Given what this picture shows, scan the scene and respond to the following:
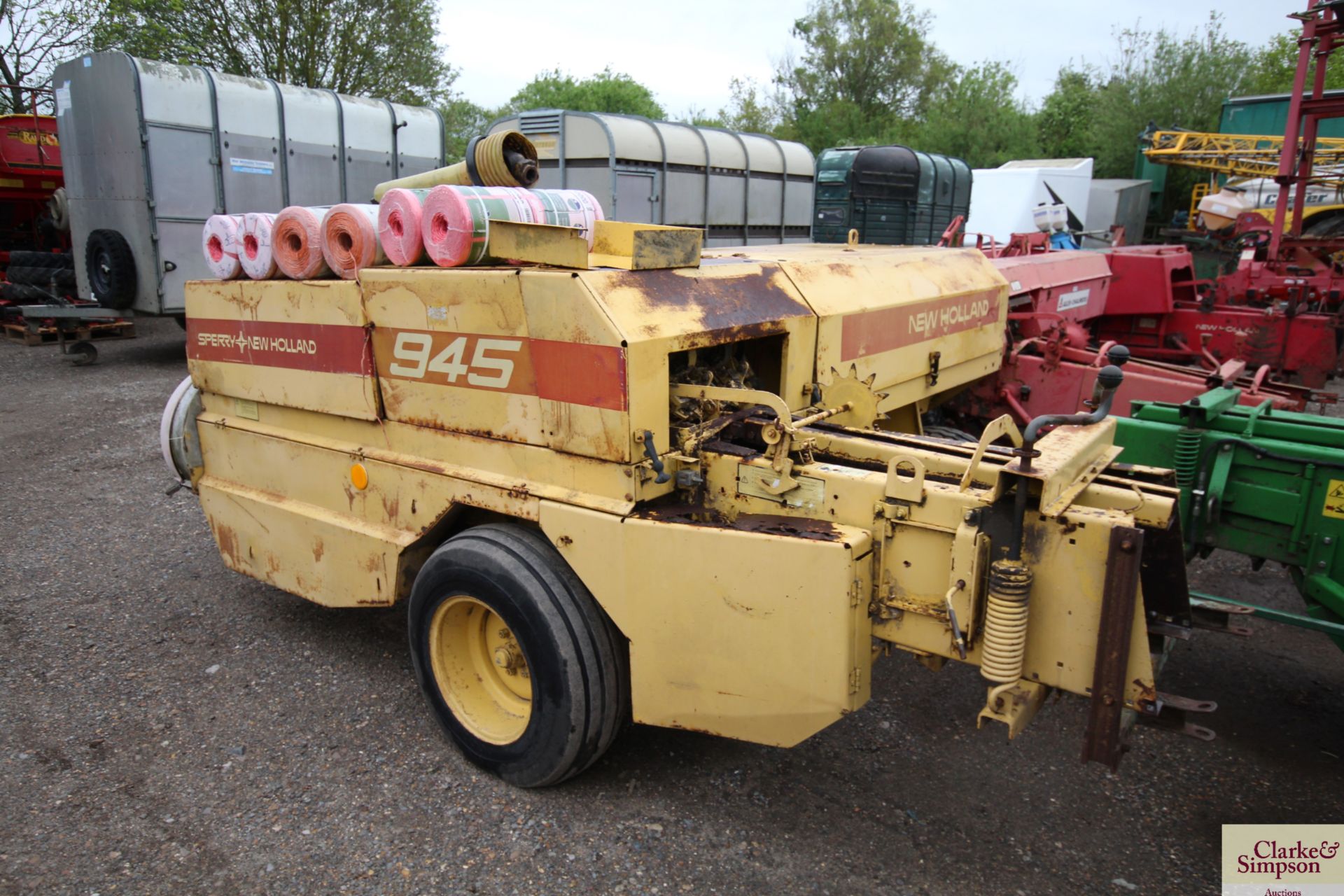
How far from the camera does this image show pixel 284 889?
9.02ft

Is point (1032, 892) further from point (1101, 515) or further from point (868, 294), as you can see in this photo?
point (868, 294)

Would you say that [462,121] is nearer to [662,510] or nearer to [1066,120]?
[1066,120]

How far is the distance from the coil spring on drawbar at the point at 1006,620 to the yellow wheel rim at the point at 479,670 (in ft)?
5.43

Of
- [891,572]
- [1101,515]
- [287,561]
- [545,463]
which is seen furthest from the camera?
[287,561]

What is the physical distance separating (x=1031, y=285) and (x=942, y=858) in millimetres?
4787

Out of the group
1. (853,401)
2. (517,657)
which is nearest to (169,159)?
(517,657)

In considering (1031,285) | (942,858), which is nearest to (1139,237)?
(1031,285)

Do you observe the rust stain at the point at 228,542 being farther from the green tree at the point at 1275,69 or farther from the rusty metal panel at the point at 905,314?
the green tree at the point at 1275,69

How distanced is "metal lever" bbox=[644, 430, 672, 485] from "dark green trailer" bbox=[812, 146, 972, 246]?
9208mm

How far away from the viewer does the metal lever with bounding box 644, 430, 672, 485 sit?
2.78 meters

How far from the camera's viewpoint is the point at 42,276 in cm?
1263

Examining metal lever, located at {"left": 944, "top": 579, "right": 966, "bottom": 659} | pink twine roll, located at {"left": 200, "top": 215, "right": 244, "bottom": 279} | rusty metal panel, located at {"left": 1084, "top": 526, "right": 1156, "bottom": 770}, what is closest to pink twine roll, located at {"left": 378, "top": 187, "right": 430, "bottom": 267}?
pink twine roll, located at {"left": 200, "top": 215, "right": 244, "bottom": 279}

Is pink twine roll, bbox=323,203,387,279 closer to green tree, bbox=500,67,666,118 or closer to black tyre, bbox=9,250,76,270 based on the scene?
black tyre, bbox=9,250,76,270

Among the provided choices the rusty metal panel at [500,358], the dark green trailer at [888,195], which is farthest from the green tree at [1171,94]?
the rusty metal panel at [500,358]
